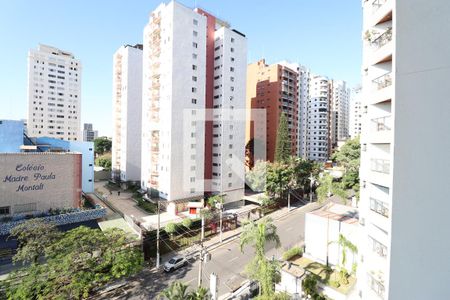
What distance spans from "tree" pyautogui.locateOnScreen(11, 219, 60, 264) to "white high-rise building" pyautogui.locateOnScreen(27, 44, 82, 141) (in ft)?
243

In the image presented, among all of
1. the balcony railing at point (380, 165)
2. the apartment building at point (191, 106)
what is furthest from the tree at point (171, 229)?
the balcony railing at point (380, 165)

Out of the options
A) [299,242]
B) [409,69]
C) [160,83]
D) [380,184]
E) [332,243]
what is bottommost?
[299,242]

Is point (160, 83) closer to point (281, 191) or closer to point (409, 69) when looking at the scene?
point (281, 191)

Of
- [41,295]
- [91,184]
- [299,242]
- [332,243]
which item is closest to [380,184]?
[332,243]

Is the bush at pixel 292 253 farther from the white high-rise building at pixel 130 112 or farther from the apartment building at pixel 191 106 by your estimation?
the white high-rise building at pixel 130 112

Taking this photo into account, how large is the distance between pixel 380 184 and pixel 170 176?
24626 mm

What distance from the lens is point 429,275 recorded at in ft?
20.7

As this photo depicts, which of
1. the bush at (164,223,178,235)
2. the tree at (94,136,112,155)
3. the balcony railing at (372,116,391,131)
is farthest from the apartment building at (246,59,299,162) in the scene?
the tree at (94,136,112,155)

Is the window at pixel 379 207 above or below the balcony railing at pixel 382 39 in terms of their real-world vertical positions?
below

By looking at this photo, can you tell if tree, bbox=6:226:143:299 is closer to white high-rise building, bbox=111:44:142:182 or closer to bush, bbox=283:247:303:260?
bush, bbox=283:247:303:260

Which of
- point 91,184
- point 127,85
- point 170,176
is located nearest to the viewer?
point 170,176

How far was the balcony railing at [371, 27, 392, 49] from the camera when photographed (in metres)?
9.28

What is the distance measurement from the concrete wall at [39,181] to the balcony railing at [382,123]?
86.9 feet

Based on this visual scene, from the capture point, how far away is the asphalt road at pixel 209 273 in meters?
15.4
